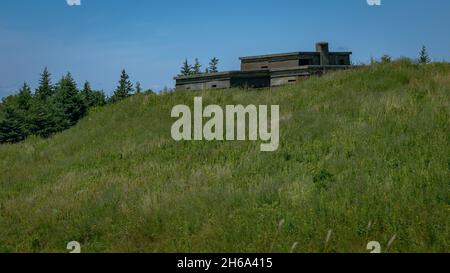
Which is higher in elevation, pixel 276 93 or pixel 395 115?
pixel 276 93

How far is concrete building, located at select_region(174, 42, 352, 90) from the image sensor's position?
35.4 m

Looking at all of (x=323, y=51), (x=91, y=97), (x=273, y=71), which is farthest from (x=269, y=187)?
(x=91, y=97)

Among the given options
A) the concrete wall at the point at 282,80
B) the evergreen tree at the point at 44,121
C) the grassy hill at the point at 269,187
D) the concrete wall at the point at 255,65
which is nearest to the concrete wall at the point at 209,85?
the concrete wall at the point at 282,80

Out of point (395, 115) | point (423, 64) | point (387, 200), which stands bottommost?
point (387, 200)

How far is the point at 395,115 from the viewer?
48.2 feet

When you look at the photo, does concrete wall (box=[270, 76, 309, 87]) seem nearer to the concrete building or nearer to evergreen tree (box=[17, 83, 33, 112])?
the concrete building

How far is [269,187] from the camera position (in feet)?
33.2

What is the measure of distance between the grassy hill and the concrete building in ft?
51.6

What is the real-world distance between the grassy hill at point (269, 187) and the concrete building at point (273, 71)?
15723 millimetres

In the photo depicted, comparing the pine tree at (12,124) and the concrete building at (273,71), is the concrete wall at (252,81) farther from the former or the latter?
the pine tree at (12,124)

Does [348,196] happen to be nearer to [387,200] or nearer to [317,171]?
[387,200]

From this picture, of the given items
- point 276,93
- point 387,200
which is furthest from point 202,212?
point 276,93

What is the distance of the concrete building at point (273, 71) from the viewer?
35375 mm
